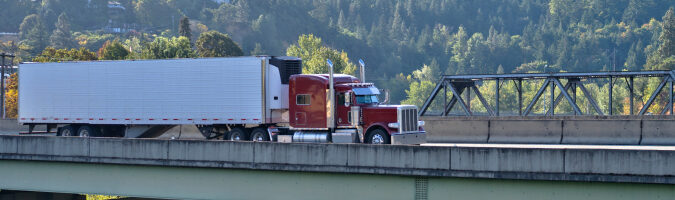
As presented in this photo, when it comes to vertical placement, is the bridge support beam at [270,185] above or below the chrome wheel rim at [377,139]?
below

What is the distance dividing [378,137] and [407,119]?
1.08 metres

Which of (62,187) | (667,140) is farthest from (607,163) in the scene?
(62,187)

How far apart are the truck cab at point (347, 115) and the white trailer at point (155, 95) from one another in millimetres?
Answer: 1242

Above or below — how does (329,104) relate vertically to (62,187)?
above

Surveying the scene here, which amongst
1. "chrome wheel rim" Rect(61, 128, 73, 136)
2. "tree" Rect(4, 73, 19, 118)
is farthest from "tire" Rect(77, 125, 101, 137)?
"tree" Rect(4, 73, 19, 118)

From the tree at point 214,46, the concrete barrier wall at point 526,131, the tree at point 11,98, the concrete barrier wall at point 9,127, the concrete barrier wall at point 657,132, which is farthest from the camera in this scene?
the tree at point 214,46

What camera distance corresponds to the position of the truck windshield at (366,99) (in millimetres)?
28469

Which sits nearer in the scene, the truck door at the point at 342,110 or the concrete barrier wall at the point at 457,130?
the truck door at the point at 342,110

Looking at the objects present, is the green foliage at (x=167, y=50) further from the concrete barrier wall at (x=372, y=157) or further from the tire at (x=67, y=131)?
the concrete barrier wall at (x=372, y=157)

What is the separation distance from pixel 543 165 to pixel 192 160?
9273mm

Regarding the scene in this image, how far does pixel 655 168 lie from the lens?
1764 centimetres

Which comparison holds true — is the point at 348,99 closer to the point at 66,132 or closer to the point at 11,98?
the point at 66,132

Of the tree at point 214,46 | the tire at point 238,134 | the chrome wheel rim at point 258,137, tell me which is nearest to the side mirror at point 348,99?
the chrome wheel rim at point 258,137

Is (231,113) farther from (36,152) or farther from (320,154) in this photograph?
(320,154)
